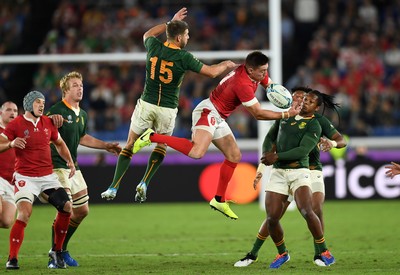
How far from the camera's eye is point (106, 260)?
12039 mm

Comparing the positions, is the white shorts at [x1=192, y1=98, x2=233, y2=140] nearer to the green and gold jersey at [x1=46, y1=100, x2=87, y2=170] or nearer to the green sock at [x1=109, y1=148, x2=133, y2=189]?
the green sock at [x1=109, y1=148, x2=133, y2=189]

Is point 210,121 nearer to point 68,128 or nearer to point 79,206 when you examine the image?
point 68,128

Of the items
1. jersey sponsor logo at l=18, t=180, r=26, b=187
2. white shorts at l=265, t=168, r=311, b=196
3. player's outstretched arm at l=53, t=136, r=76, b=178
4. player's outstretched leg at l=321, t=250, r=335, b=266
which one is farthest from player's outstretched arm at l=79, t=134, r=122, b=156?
player's outstretched leg at l=321, t=250, r=335, b=266

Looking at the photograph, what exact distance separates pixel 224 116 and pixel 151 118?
3.06 ft

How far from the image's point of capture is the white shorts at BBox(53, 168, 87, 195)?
452 inches

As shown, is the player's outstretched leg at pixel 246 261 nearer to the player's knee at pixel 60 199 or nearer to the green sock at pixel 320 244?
the green sock at pixel 320 244

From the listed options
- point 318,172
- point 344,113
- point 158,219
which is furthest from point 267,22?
point 318,172

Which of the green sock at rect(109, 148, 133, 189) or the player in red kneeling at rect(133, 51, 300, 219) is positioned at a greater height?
the player in red kneeling at rect(133, 51, 300, 219)

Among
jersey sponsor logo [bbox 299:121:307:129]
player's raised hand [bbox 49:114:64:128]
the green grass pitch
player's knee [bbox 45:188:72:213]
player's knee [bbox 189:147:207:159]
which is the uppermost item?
player's raised hand [bbox 49:114:64:128]

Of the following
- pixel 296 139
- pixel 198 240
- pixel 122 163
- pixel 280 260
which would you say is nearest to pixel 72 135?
pixel 122 163

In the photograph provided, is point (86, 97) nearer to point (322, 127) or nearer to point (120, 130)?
point (120, 130)

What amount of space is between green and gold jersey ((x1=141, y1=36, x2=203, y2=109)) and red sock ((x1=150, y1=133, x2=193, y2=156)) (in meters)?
0.50

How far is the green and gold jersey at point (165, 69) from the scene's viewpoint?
11.3 meters

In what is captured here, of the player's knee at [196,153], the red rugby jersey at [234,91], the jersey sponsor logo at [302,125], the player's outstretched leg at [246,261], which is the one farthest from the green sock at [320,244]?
the red rugby jersey at [234,91]
